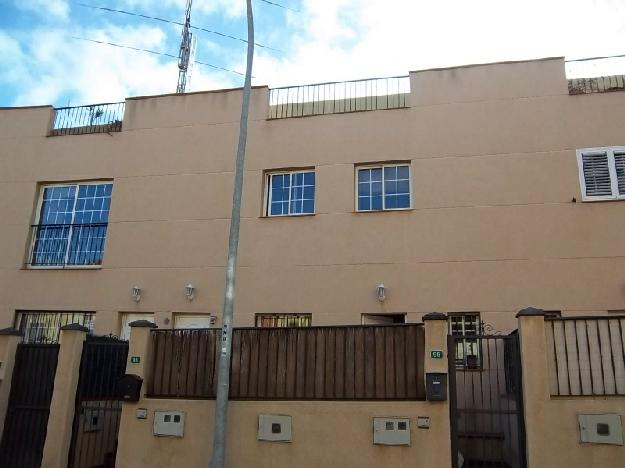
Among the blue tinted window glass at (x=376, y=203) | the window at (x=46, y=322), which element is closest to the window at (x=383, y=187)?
the blue tinted window glass at (x=376, y=203)

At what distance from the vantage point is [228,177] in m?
12.4

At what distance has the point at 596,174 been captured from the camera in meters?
10.5

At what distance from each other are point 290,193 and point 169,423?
228 inches

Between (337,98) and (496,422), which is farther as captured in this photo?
(337,98)

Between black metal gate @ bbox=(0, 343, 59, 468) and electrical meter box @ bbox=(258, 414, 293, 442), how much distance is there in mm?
3612

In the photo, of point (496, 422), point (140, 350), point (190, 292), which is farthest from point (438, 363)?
point (190, 292)

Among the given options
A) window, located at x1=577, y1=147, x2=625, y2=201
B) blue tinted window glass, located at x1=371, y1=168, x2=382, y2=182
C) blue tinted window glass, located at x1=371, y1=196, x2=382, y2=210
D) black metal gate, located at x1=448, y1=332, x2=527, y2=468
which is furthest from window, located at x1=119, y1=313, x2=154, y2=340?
window, located at x1=577, y1=147, x2=625, y2=201

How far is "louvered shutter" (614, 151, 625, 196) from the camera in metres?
10.3

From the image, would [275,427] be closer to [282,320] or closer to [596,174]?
[282,320]

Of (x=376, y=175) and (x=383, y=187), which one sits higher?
(x=376, y=175)

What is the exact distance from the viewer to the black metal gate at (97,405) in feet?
27.8

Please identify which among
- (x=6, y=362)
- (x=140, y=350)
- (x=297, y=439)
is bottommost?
(x=297, y=439)

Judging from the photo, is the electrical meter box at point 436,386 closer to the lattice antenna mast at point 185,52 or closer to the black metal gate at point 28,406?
the black metal gate at point 28,406

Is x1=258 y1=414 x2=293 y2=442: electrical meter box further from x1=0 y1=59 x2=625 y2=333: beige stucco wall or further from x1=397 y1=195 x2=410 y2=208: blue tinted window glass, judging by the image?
x1=397 y1=195 x2=410 y2=208: blue tinted window glass
